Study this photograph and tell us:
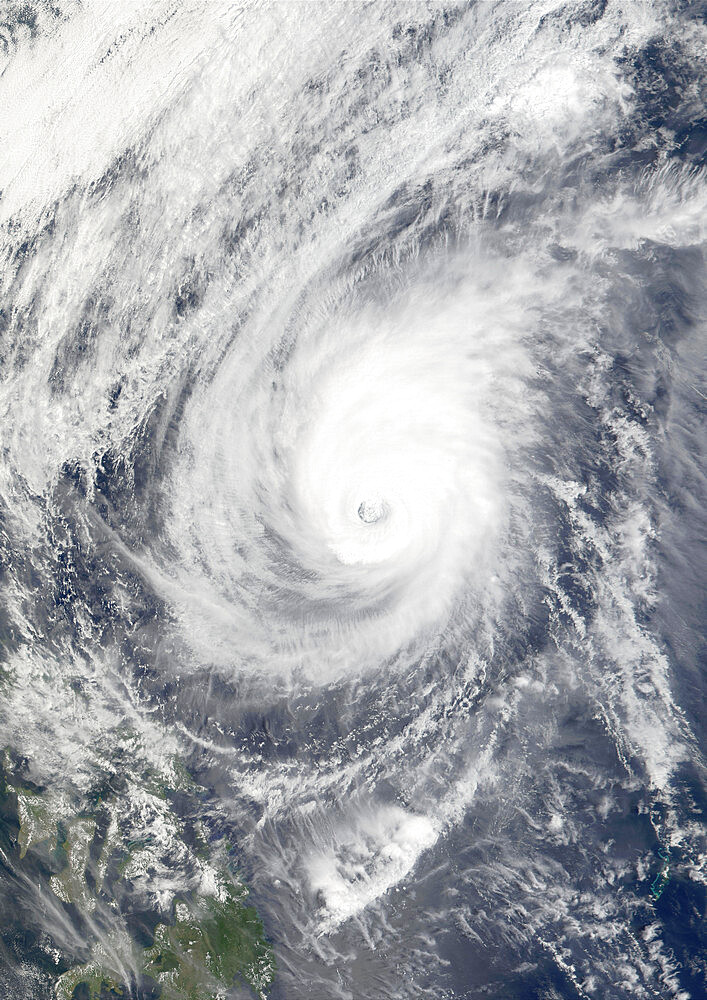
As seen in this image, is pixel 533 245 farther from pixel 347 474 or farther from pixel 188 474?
pixel 188 474

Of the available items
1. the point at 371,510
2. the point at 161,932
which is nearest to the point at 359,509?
the point at 371,510

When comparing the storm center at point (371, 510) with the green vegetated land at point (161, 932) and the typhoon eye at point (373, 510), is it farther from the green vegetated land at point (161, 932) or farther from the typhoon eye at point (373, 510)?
the green vegetated land at point (161, 932)

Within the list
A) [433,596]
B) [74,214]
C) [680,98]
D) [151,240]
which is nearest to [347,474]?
[433,596]

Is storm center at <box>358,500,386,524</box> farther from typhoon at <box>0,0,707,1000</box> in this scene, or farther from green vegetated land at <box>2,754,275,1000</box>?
green vegetated land at <box>2,754,275,1000</box>

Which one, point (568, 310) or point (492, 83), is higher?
point (492, 83)

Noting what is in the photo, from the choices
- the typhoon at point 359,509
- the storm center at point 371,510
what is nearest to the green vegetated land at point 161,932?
the typhoon at point 359,509

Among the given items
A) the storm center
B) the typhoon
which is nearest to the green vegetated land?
the typhoon
